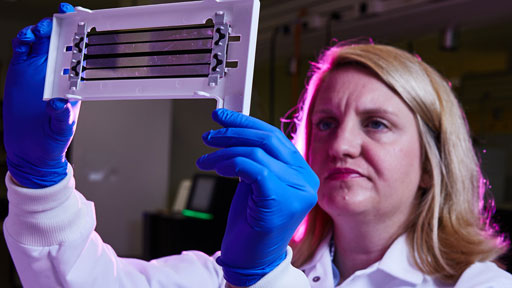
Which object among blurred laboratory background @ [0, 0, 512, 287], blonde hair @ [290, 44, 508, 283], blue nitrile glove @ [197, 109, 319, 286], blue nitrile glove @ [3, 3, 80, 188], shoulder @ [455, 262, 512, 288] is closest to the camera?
blue nitrile glove @ [197, 109, 319, 286]

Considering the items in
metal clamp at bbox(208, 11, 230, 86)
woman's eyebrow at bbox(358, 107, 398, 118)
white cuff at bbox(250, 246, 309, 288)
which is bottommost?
white cuff at bbox(250, 246, 309, 288)

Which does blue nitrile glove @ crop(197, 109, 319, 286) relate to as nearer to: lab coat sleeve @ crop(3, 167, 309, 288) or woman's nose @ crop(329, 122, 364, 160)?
lab coat sleeve @ crop(3, 167, 309, 288)

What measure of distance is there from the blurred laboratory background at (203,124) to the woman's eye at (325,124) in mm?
1797

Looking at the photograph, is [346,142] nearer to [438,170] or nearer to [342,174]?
[342,174]

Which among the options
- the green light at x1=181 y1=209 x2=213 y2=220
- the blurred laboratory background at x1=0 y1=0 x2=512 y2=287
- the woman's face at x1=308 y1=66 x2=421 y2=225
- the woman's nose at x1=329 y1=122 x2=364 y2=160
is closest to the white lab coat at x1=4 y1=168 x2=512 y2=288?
the woman's face at x1=308 y1=66 x2=421 y2=225

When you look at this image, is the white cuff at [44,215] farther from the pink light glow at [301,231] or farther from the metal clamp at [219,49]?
the pink light glow at [301,231]

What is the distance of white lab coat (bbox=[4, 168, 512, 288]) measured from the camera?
3.22ft

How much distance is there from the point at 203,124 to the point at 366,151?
2.18 m

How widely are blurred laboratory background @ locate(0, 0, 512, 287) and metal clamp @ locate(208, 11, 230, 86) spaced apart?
7.27 feet

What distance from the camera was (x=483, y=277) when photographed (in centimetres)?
113

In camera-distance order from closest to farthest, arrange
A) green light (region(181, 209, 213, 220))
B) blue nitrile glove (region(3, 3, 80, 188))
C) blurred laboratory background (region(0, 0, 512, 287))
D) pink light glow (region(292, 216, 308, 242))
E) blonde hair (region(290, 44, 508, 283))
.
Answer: blue nitrile glove (region(3, 3, 80, 188)) < blonde hair (region(290, 44, 508, 283)) < pink light glow (region(292, 216, 308, 242)) < blurred laboratory background (region(0, 0, 512, 287)) < green light (region(181, 209, 213, 220))

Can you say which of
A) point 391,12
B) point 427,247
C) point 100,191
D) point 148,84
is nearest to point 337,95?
point 427,247

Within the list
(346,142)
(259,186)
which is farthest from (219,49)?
(346,142)

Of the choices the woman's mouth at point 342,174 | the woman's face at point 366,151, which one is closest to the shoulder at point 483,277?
the woman's face at point 366,151
